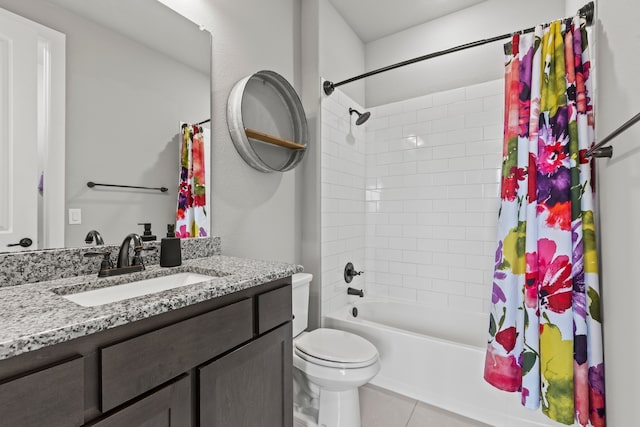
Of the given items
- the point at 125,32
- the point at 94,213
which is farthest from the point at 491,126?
the point at 94,213

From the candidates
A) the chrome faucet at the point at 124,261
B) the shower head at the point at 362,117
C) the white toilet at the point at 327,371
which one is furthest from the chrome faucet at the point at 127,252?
the shower head at the point at 362,117

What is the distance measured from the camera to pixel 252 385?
1.03 m

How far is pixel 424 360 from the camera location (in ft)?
6.14

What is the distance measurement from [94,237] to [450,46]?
2796mm

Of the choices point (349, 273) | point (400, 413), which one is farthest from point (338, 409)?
point (349, 273)

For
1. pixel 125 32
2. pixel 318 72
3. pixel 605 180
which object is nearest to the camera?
pixel 605 180

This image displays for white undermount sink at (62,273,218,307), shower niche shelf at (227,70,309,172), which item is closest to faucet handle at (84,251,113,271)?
white undermount sink at (62,273,218,307)

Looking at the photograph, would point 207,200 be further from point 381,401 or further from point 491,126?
point 491,126

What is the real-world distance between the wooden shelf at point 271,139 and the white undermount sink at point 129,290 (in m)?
0.85

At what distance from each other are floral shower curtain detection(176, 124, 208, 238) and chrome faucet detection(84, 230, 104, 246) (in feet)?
1.01

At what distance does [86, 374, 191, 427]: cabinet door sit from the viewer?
675 millimetres

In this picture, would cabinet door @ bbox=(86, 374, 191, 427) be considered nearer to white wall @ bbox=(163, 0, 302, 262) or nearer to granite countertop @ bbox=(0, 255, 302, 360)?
granite countertop @ bbox=(0, 255, 302, 360)

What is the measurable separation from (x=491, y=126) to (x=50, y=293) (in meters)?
2.66

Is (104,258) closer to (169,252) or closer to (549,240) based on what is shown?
(169,252)
